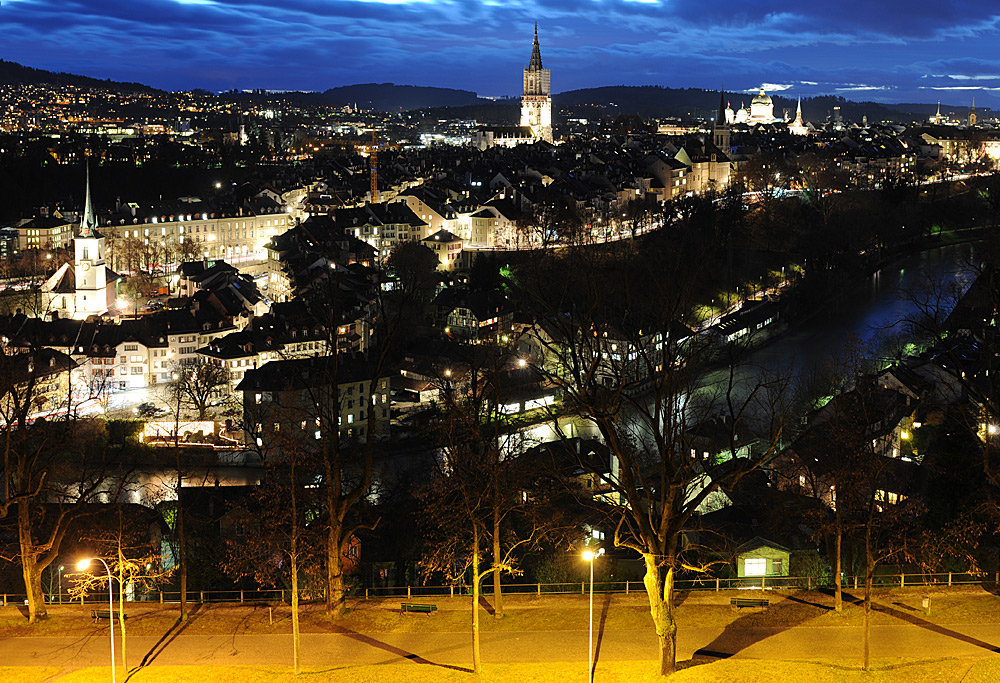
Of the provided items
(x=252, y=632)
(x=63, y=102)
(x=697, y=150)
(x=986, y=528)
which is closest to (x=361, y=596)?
(x=252, y=632)

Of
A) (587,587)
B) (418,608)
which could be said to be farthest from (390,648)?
(587,587)

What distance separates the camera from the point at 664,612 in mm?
5691

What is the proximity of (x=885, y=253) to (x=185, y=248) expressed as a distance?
16.9m

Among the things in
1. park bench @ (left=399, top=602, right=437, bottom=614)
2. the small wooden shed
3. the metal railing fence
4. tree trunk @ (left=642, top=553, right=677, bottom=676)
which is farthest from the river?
tree trunk @ (left=642, top=553, right=677, bottom=676)

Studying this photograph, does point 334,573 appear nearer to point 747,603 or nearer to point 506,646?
point 506,646

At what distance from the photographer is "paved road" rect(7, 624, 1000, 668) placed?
6047 mm

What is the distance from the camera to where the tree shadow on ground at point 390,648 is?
19.6 ft

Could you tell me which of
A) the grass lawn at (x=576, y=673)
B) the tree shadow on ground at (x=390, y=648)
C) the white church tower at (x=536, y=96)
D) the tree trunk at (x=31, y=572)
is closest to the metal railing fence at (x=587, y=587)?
the tree trunk at (x=31, y=572)

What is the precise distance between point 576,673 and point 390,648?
1139 mm

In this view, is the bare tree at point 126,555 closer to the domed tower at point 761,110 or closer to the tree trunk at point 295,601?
the tree trunk at point 295,601

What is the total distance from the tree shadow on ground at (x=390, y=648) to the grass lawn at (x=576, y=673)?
4 cm

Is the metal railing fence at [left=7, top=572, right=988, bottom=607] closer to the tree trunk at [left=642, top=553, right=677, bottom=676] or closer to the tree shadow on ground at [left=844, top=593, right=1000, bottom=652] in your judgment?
the tree shadow on ground at [left=844, top=593, right=1000, bottom=652]

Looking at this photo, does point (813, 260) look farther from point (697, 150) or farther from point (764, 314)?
point (697, 150)

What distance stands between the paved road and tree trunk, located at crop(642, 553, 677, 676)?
313 mm
